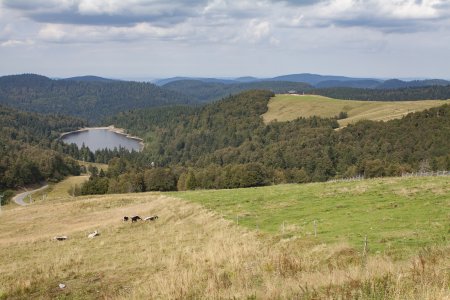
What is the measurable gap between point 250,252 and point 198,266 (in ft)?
8.24

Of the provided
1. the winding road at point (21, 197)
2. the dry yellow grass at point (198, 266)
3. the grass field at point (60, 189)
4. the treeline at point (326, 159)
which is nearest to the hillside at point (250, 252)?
the dry yellow grass at point (198, 266)

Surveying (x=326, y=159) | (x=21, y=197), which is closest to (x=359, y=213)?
(x=326, y=159)

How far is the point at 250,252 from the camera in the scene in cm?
1684

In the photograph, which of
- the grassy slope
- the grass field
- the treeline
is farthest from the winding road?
the grassy slope

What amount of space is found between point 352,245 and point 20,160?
534ft

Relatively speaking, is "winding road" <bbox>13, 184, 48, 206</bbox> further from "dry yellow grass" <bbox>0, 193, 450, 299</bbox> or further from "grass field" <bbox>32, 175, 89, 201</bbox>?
"dry yellow grass" <bbox>0, 193, 450, 299</bbox>

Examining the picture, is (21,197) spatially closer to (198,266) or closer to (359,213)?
(359,213)

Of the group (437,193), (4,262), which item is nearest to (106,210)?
(4,262)

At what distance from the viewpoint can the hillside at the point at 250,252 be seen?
10.2m

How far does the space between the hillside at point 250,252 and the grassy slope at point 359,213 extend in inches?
2.9

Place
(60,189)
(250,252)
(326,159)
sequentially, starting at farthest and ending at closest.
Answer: (326,159) < (60,189) < (250,252)

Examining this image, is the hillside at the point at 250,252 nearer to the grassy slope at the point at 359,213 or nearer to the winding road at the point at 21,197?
the grassy slope at the point at 359,213

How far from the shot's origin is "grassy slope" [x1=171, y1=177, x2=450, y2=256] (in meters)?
16.7

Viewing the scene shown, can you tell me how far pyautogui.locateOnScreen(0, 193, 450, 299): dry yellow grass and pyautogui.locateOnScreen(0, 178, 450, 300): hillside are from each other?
47 millimetres
